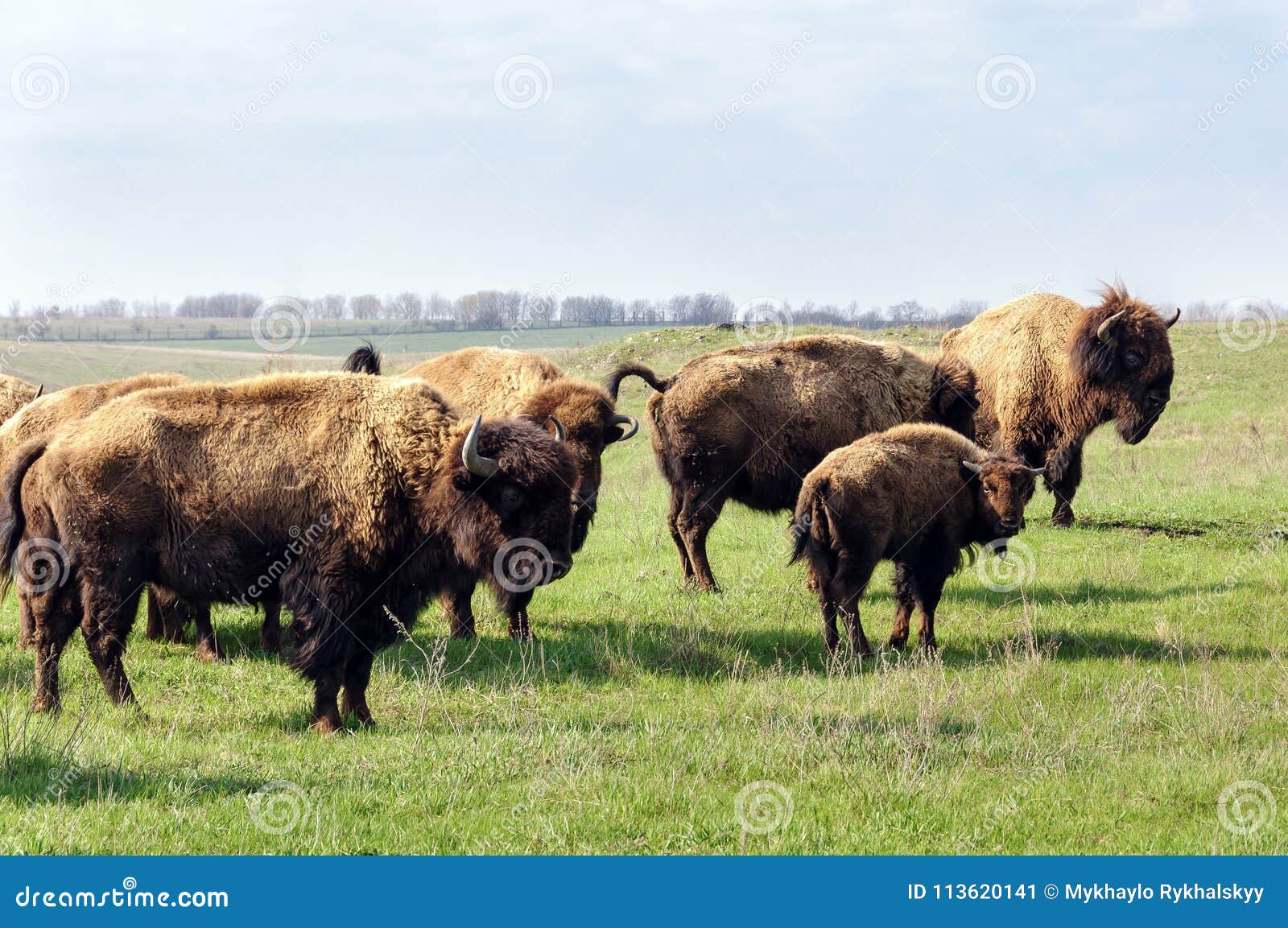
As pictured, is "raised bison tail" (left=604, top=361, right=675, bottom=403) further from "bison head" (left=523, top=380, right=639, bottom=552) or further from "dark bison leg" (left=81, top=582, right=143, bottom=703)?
"dark bison leg" (left=81, top=582, right=143, bottom=703)

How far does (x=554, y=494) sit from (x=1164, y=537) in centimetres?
875

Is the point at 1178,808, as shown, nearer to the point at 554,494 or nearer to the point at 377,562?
the point at 554,494

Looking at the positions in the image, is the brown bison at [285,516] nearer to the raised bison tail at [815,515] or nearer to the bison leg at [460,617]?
the bison leg at [460,617]

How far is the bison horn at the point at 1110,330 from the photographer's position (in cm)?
1284

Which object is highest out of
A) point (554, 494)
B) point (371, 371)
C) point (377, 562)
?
point (371, 371)

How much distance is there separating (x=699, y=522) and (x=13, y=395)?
709 cm

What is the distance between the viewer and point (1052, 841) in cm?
524

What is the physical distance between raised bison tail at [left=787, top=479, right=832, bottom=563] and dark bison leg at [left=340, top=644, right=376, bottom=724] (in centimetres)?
336

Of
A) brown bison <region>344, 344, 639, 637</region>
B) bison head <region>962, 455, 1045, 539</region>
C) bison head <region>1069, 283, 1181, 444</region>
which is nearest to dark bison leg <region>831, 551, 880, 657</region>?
bison head <region>962, 455, 1045, 539</region>

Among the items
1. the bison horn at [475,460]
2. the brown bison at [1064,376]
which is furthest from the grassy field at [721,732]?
the brown bison at [1064,376]

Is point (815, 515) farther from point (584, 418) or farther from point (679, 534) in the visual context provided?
point (679, 534)

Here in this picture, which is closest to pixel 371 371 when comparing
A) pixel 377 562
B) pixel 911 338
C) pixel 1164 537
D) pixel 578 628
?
pixel 578 628

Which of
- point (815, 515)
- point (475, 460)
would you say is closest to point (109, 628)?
point (475, 460)

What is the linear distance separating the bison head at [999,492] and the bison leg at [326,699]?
5185 mm
